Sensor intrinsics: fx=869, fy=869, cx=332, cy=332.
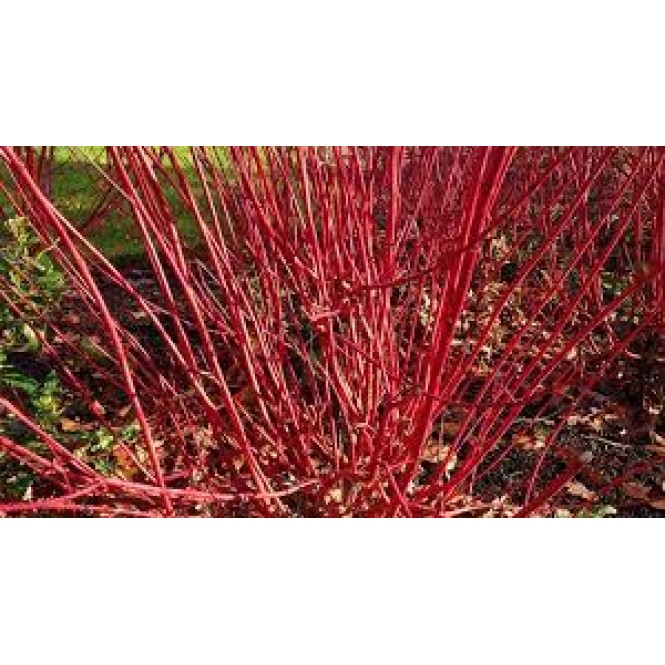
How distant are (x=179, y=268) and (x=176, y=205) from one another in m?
2.63

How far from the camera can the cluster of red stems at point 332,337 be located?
1.18 meters

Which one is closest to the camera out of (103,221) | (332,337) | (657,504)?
(332,337)

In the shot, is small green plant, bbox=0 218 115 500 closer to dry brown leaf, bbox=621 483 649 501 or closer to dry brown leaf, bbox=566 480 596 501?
dry brown leaf, bbox=566 480 596 501

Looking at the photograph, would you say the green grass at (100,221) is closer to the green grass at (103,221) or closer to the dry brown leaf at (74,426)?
the green grass at (103,221)

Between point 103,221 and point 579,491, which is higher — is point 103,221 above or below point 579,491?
above

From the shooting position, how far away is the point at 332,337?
53.5 inches

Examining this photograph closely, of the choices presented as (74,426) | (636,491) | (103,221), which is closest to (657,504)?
(636,491)

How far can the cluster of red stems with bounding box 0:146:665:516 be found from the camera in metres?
1.18

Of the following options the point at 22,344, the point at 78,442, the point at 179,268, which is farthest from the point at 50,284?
the point at 179,268

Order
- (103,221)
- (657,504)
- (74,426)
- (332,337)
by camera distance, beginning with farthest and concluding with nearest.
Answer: (103,221) < (74,426) < (657,504) < (332,337)

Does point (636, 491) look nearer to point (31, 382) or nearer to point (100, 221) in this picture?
point (31, 382)

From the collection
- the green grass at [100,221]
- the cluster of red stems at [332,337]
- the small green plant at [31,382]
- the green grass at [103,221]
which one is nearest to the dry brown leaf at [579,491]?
the cluster of red stems at [332,337]

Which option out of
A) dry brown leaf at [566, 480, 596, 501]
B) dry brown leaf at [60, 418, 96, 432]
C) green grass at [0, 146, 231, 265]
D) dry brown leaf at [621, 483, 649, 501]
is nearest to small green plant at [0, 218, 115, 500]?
dry brown leaf at [60, 418, 96, 432]
